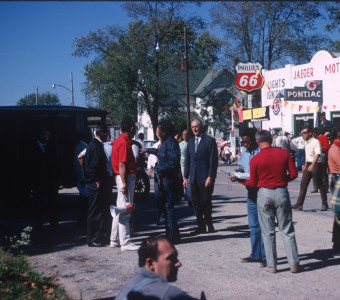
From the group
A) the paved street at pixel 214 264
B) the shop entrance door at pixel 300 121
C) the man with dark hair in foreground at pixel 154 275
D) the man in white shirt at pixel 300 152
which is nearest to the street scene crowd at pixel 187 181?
the paved street at pixel 214 264

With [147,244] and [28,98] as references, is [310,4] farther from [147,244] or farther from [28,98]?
[28,98]

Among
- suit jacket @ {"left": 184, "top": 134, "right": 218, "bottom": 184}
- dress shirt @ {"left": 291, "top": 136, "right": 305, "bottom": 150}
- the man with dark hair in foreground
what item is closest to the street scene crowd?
suit jacket @ {"left": 184, "top": 134, "right": 218, "bottom": 184}

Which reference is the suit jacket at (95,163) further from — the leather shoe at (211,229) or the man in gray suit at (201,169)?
the leather shoe at (211,229)

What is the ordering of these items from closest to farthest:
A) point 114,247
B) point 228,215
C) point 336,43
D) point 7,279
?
point 7,279 → point 114,247 → point 228,215 → point 336,43

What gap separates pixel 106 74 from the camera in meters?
40.3

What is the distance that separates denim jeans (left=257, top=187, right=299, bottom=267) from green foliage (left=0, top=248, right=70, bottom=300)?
7.98ft

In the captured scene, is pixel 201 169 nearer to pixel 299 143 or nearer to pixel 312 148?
pixel 312 148

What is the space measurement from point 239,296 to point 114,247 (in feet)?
10.2

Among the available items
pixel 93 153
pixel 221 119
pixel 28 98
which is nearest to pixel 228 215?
pixel 93 153

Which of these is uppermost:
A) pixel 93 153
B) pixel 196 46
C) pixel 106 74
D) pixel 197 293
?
pixel 196 46

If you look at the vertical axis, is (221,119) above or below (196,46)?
below

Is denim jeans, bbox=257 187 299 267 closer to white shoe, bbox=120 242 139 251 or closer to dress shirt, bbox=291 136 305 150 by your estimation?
white shoe, bbox=120 242 139 251

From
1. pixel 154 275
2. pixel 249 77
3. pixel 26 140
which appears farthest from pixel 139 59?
pixel 154 275

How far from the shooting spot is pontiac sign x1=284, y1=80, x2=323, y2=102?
26.5 metres
